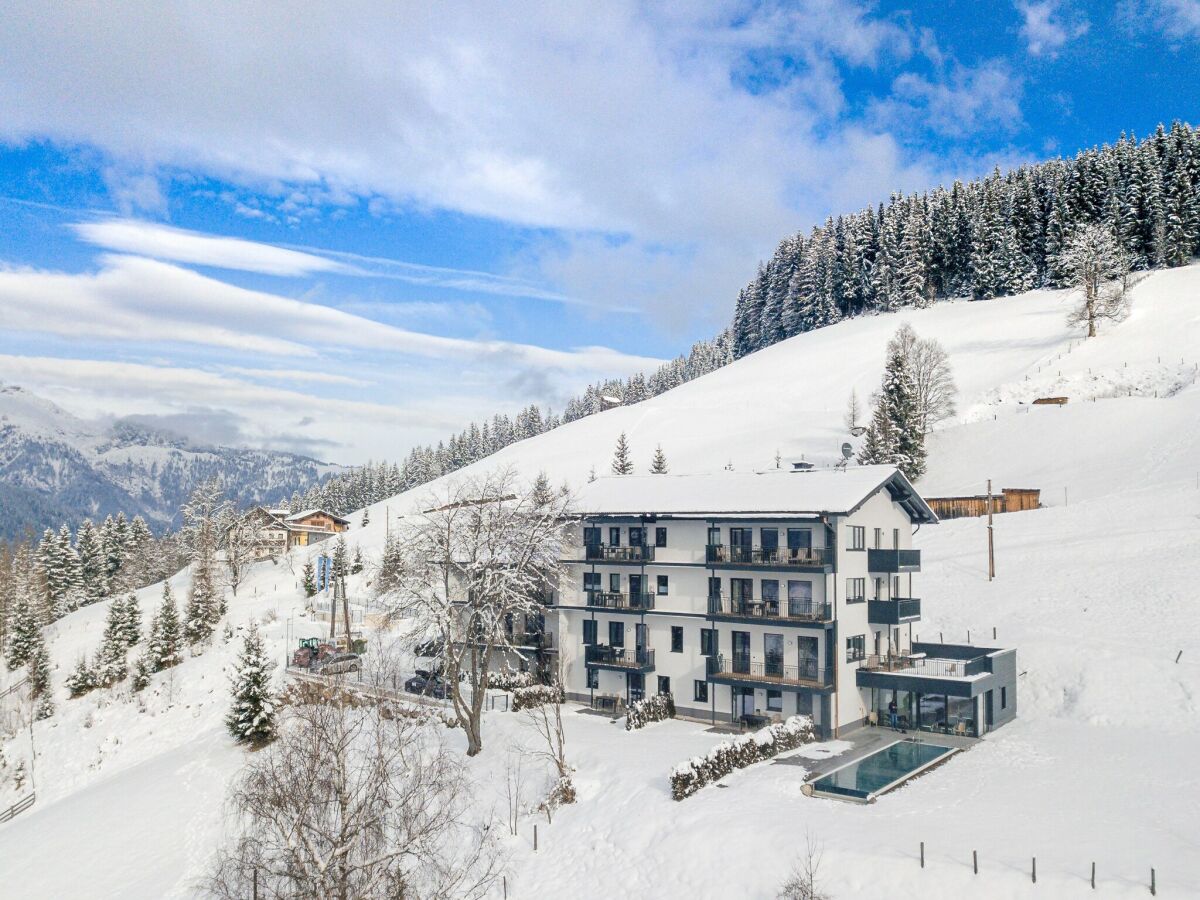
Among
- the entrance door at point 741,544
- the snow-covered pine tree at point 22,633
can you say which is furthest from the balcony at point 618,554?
the snow-covered pine tree at point 22,633

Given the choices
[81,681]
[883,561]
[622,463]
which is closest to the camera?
[883,561]

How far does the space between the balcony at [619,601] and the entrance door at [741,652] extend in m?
5.26

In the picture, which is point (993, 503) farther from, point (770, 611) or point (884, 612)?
point (770, 611)

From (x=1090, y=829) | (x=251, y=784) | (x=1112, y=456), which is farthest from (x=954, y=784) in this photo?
(x=1112, y=456)

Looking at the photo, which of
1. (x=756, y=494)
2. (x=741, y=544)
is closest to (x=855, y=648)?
(x=741, y=544)

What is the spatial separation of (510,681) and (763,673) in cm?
1508

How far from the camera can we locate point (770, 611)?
41.6 metres

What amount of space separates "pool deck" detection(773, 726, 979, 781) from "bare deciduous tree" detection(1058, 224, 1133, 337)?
90.8m

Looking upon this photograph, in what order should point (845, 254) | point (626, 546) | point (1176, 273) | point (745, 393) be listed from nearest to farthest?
point (626, 546) < point (1176, 273) < point (745, 393) < point (845, 254)

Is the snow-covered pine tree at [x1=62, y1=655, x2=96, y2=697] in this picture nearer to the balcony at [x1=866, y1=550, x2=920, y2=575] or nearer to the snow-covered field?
the snow-covered field

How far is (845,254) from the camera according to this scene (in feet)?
532

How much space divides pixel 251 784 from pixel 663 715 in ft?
71.6

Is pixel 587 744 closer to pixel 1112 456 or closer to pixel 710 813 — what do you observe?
pixel 710 813

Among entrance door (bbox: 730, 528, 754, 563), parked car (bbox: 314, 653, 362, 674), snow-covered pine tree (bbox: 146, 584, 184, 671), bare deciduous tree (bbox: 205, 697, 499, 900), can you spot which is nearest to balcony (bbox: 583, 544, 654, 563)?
entrance door (bbox: 730, 528, 754, 563)
